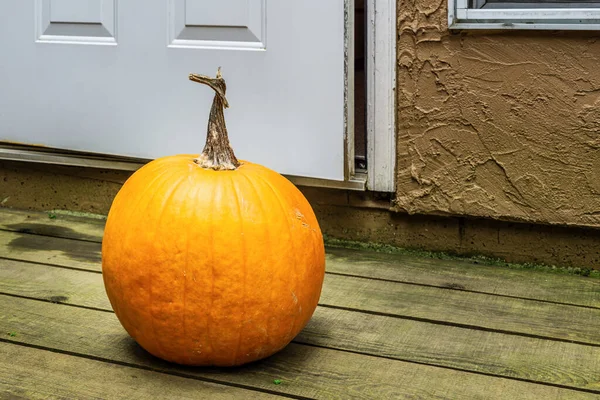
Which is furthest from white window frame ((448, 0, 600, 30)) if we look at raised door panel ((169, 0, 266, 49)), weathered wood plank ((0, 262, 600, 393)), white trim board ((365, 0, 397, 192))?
weathered wood plank ((0, 262, 600, 393))

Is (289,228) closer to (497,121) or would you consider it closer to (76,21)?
(497,121)

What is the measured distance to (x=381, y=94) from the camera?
7.78ft

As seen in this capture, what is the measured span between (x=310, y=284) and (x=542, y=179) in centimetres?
91

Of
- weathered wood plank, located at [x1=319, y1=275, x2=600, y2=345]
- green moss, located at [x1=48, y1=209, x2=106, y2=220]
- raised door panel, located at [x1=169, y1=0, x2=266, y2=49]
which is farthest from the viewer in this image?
green moss, located at [x1=48, y1=209, x2=106, y2=220]

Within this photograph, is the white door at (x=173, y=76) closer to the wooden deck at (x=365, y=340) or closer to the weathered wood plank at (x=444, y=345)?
the wooden deck at (x=365, y=340)

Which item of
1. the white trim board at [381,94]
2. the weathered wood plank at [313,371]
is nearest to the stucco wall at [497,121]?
the white trim board at [381,94]

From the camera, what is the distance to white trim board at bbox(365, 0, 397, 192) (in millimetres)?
2324

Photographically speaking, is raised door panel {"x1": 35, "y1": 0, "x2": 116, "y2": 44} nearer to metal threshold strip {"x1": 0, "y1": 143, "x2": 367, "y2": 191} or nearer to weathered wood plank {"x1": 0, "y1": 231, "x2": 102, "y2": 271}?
metal threshold strip {"x1": 0, "y1": 143, "x2": 367, "y2": 191}

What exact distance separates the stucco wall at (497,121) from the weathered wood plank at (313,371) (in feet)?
2.57

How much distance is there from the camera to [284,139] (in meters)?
2.43

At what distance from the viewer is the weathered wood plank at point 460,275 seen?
212cm

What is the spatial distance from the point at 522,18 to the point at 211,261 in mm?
1149

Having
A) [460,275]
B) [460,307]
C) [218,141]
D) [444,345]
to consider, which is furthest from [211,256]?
[460,275]

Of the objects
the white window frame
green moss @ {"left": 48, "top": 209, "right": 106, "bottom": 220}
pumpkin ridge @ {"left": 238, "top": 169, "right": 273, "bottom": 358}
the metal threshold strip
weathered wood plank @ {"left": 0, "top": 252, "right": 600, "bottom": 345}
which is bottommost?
weathered wood plank @ {"left": 0, "top": 252, "right": 600, "bottom": 345}
